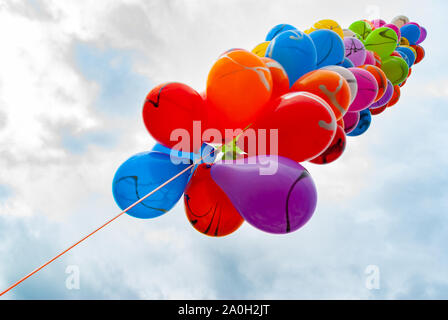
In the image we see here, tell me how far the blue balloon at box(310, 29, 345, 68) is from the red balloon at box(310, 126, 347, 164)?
81 centimetres

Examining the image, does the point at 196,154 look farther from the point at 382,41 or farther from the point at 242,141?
the point at 382,41

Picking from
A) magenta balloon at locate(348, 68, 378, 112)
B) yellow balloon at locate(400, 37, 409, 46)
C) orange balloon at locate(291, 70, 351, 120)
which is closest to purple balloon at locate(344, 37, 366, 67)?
magenta balloon at locate(348, 68, 378, 112)

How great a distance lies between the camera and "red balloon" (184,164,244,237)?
2.38m

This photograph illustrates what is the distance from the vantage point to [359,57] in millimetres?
3857

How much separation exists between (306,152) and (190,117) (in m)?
0.91

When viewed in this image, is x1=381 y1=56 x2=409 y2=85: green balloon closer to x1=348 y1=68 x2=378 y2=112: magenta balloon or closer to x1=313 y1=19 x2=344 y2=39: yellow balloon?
x1=313 y1=19 x2=344 y2=39: yellow balloon

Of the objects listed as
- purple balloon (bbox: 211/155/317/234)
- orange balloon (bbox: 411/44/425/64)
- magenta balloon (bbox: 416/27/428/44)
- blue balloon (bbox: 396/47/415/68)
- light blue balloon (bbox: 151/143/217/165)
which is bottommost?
purple balloon (bbox: 211/155/317/234)

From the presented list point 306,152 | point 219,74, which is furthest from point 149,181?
point 306,152

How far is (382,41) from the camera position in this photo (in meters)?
4.64

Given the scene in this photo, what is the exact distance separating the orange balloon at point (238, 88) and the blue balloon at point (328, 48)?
1.28 meters

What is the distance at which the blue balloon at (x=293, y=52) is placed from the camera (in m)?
2.66

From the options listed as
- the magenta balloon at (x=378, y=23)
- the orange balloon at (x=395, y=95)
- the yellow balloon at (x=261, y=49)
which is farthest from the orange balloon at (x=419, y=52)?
the yellow balloon at (x=261, y=49)

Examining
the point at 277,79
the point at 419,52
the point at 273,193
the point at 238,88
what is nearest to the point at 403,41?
the point at 419,52

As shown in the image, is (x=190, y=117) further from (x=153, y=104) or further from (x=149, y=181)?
(x=149, y=181)
